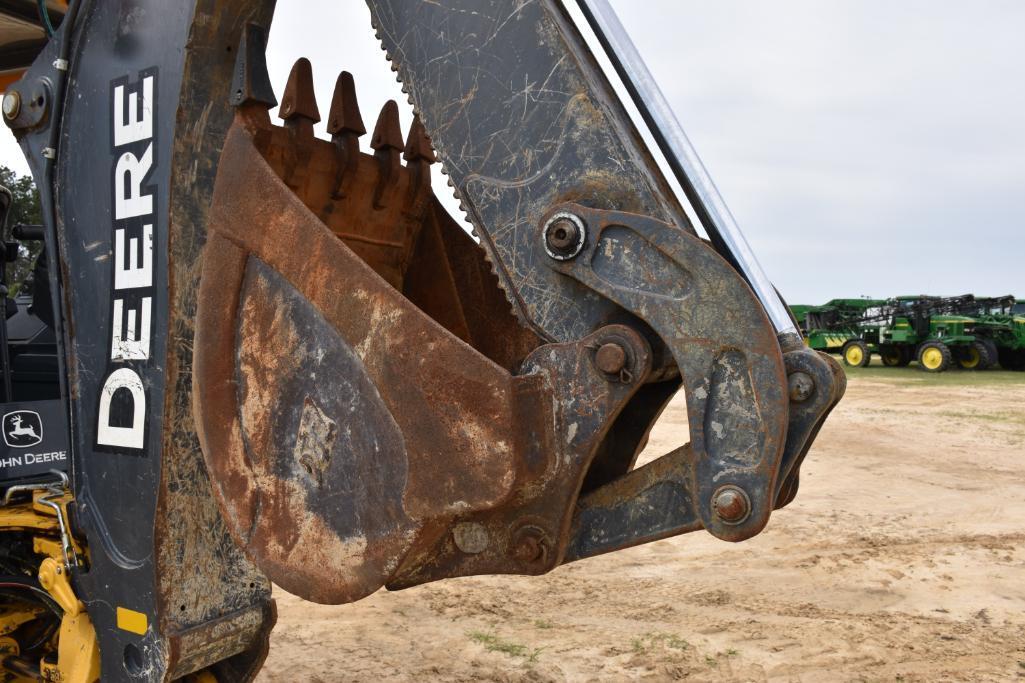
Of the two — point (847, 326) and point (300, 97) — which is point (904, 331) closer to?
point (847, 326)

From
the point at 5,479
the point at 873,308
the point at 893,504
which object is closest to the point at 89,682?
the point at 5,479

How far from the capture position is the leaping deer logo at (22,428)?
2840 mm

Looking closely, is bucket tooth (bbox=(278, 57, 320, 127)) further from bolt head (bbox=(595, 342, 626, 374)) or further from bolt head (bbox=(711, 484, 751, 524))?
bolt head (bbox=(711, 484, 751, 524))

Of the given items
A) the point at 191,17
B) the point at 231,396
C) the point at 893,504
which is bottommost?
the point at 893,504

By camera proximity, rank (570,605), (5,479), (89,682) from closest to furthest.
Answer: (89,682), (5,479), (570,605)

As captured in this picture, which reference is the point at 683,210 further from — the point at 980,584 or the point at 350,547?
the point at 980,584

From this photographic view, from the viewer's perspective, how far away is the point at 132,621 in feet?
7.42

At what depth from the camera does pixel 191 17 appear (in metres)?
2.10

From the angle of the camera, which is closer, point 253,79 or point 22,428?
point 253,79

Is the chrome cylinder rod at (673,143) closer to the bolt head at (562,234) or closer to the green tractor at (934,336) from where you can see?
the bolt head at (562,234)

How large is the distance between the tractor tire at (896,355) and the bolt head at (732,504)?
2400 centimetres

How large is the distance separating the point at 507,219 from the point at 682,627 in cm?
327

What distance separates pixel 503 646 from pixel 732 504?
2.87 metres

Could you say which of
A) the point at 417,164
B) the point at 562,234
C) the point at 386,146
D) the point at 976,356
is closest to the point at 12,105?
the point at 386,146
